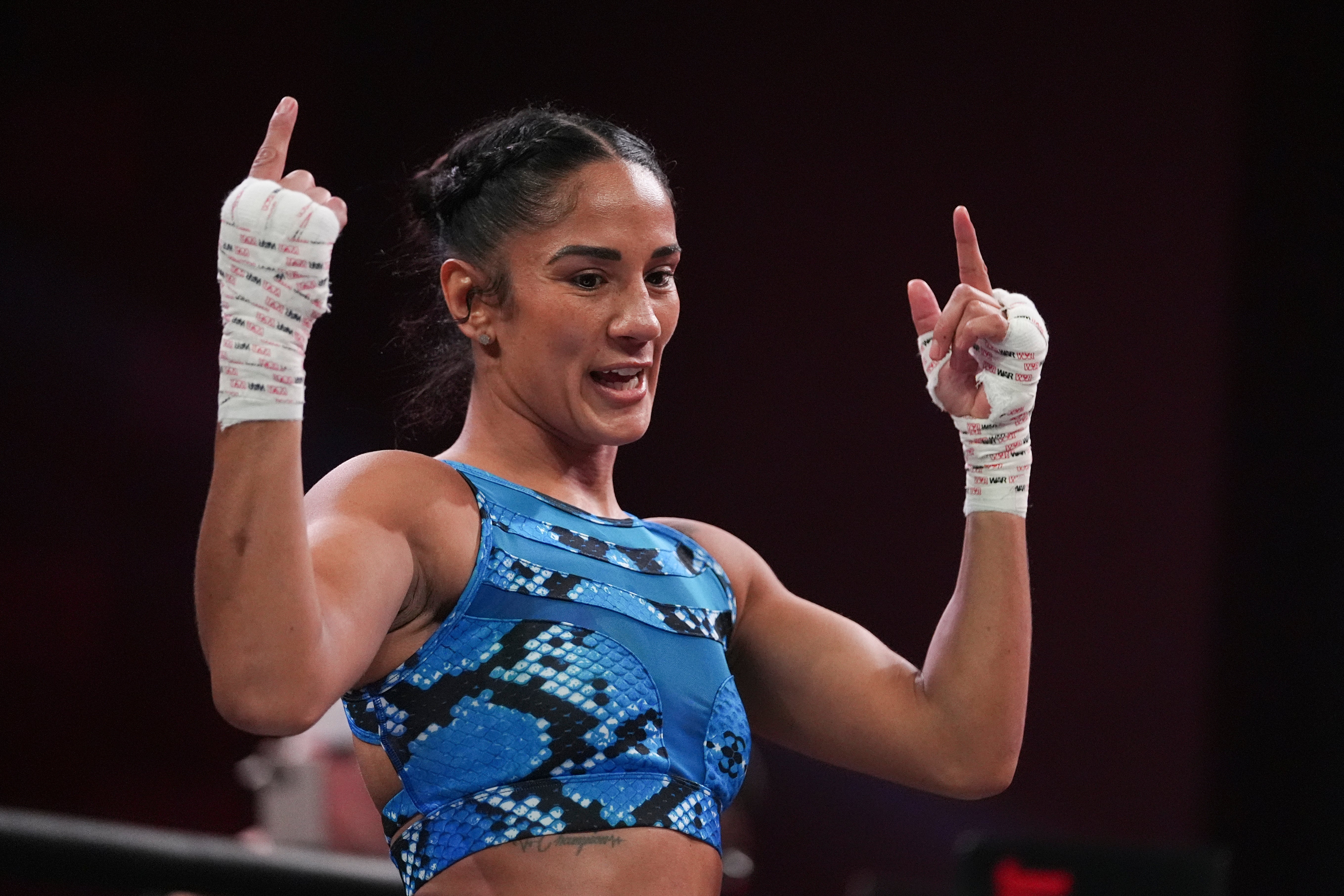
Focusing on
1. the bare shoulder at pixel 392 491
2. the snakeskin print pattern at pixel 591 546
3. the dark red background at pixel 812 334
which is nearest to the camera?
the bare shoulder at pixel 392 491

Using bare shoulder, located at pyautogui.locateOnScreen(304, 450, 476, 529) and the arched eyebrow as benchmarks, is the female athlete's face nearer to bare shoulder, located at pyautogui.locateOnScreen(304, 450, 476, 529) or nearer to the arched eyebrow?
the arched eyebrow

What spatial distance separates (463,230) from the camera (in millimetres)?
1499

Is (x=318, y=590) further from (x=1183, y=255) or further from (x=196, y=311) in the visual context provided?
(x=1183, y=255)

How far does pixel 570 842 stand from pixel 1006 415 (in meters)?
0.61

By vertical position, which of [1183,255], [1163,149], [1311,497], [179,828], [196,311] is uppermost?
[1163,149]

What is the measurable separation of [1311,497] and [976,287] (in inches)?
97.0

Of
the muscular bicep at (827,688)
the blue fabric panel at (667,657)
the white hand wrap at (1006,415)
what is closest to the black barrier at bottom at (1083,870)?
the muscular bicep at (827,688)

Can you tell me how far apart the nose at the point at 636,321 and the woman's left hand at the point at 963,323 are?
0.93ft

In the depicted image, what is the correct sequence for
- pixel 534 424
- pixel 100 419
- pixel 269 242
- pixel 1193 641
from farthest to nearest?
pixel 1193 641 < pixel 100 419 < pixel 534 424 < pixel 269 242

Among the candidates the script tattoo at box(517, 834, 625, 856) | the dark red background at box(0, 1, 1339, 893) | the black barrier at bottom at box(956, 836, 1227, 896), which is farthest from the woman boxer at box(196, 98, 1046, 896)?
the dark red background at box(0, 1, 1339, 893)

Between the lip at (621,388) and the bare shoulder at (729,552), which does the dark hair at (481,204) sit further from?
the bare shoulder at (729,552)

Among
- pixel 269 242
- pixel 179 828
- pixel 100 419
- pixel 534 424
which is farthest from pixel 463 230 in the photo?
pixel 179 828

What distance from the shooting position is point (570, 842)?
1256 mm

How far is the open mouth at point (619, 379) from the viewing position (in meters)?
1.44
